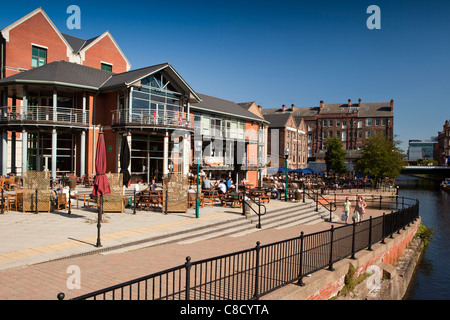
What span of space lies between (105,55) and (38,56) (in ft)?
23.6

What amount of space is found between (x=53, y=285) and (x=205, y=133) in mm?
26872

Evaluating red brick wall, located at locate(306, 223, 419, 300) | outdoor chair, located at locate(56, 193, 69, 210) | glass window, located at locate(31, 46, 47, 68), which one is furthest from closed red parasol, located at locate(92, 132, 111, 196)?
glass window, located at locate(31, 46, 47, 68)

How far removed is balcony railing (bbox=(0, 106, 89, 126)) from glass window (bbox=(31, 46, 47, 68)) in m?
7.86

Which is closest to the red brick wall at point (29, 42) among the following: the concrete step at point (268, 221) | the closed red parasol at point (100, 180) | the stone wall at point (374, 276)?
the closed red parasol at point (100, 180)

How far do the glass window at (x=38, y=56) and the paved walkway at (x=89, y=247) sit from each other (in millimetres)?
22691

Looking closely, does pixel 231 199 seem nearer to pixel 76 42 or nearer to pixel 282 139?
pixel 76 42

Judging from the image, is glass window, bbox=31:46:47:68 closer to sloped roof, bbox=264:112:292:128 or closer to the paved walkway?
the paved walkway

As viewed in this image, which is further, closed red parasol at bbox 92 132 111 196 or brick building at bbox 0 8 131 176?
brick building at bbox 0 8 131 176

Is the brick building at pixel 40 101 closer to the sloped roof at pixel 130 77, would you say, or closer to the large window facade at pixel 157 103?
the sloped roof at pixel 130 77

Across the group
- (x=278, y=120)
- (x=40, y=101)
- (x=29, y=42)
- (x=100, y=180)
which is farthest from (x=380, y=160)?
(x=29, y=42)

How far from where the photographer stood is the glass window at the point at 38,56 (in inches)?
1224

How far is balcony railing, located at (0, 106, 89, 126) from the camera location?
73.6ft
